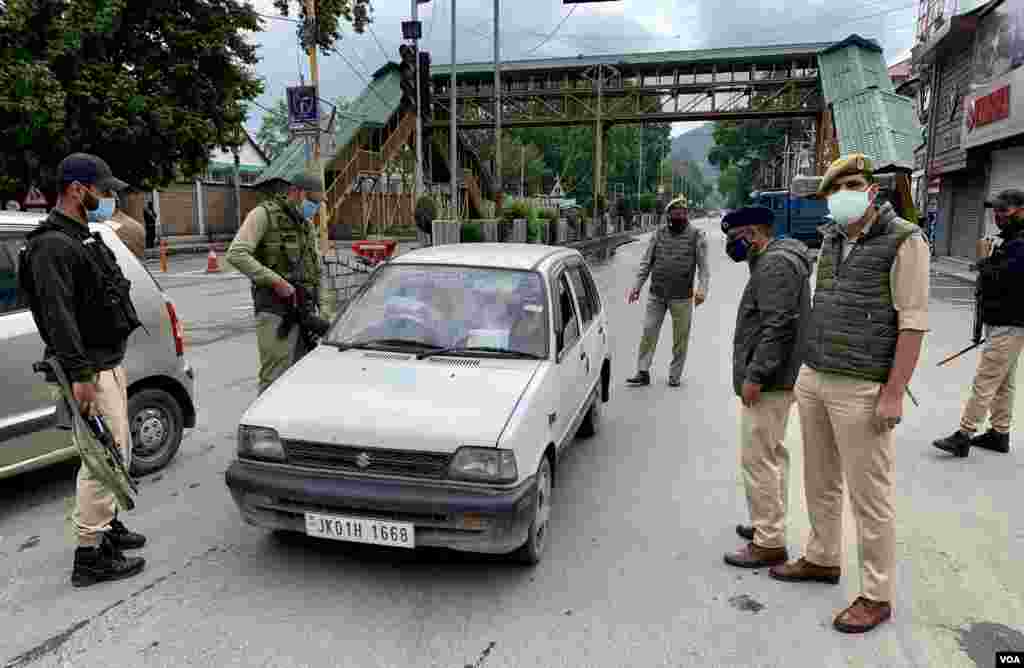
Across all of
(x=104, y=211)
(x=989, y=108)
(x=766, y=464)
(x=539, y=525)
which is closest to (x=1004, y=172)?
(x=989, y=108)

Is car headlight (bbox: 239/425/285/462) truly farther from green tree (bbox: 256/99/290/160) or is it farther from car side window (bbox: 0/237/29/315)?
green tree (bbox: 256/99/290/160)

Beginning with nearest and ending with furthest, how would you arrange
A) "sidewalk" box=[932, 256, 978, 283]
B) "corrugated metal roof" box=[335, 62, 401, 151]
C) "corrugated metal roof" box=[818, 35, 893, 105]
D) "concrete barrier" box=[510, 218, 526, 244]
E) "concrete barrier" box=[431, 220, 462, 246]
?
1. "concrete barrier" box=[431, 220, 462, 246]
2. "sidewalk" box=[932, 256, 978, 283]
3. "concrete barrier" box=[510, 218, 526, 244]
4. "corrugated metal roof" box=[335, 62, 401, 151]
5. "corrugated metal roof" box=[818, 35, 893, 105]

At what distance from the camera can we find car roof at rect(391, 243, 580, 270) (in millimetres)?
4996

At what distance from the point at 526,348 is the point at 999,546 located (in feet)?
9.26

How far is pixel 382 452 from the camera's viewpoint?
3568 mm

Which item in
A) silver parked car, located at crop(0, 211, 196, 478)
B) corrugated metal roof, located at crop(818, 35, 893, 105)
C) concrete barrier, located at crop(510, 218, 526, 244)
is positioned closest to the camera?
silver parked car, located at crop(0, 211, 196, 478)

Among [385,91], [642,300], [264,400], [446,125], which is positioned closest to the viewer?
[264,400]

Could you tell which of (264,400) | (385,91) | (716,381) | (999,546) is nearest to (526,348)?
(264,400)

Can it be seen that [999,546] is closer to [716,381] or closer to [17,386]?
[716,381]

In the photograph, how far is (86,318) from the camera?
3.55m

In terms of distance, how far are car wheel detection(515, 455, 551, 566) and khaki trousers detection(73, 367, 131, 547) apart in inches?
79.7

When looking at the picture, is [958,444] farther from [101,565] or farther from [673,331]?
[101,565]

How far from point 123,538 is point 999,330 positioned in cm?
596

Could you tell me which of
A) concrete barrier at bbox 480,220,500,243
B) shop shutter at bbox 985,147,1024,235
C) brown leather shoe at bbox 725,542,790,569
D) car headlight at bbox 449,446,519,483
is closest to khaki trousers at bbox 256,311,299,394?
car headlight at bbox 449,446,519,483
